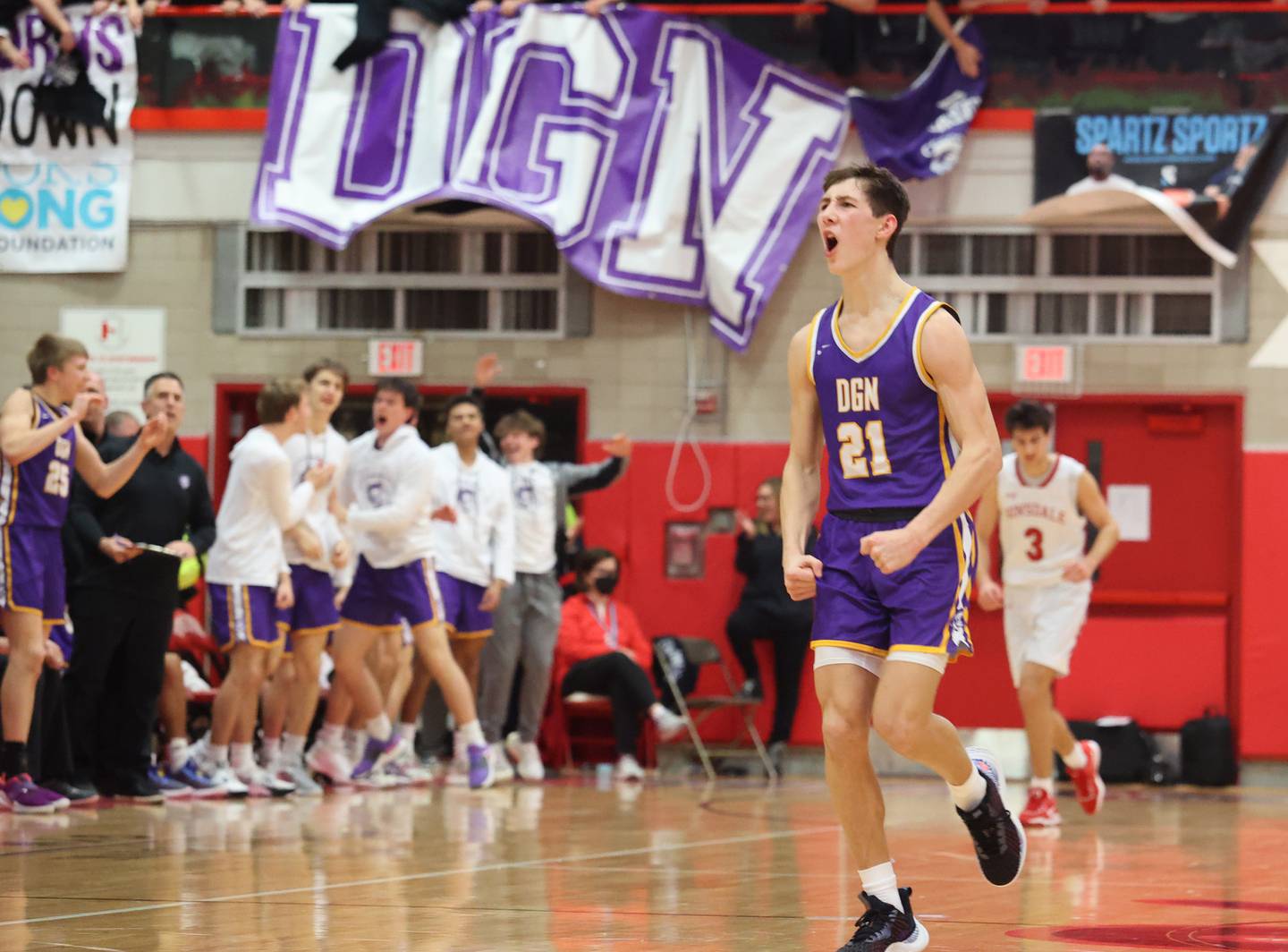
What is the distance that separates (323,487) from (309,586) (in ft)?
1.75

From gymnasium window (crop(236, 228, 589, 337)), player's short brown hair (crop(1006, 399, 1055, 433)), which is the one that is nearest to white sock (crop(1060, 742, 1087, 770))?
player's short brown hair (crop(1006, 399, 1055, 433))

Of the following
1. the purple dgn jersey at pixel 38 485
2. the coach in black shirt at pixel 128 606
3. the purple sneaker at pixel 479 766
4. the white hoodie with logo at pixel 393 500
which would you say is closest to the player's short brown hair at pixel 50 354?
the purple dgn jersey at pixel 38 485

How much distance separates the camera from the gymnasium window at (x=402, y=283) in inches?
543

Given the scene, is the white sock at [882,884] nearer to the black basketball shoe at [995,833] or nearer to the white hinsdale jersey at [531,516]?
the black basketball shoe at [995,833]

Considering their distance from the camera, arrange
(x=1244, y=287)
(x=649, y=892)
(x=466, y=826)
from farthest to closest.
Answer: (x=1244, y=287) < (x=466, y=826) < (x=649, y=892)

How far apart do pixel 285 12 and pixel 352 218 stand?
1.53m

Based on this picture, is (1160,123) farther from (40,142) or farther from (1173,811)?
(40,142)

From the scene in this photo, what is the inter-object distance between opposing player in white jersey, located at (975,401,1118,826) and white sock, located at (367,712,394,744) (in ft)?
11.3

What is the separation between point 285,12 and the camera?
13438mm

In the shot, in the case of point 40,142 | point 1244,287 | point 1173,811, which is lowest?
point 1173,811

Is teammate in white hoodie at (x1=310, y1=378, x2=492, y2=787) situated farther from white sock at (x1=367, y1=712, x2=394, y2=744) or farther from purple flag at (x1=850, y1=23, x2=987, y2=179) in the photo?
purple flag at (x1=850, y1=23, x2=987, y2=179)

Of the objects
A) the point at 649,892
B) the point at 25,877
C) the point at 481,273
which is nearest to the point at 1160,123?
the point at 481,273

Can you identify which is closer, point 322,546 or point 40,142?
point 322,546

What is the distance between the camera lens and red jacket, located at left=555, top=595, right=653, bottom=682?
1283 cm
